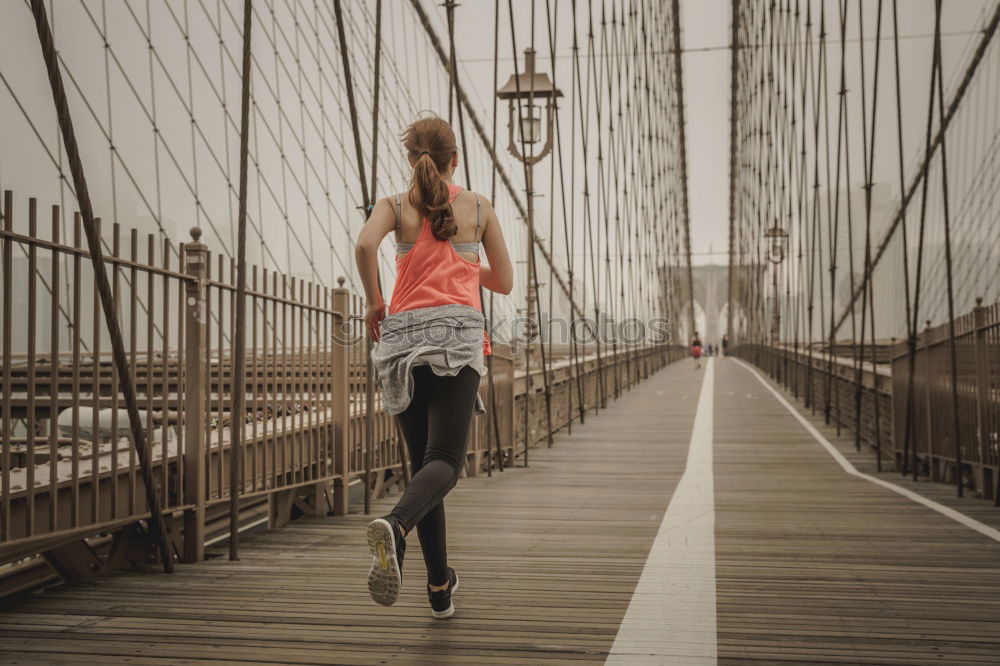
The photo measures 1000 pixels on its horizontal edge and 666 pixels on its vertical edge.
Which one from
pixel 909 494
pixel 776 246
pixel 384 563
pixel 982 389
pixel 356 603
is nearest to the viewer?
pixel 384 563

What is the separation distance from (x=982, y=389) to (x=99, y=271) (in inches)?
127

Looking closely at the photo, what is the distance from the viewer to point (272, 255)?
1188 cm

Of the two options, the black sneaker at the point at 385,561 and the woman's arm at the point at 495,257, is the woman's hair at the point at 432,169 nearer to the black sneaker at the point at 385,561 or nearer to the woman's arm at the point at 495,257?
the woman's arm at the point at 495,257

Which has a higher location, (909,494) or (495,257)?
(495,257)

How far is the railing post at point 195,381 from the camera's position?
2570 mm

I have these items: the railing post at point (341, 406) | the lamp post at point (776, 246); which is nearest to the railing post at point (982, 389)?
the railing post at point (341, 406)

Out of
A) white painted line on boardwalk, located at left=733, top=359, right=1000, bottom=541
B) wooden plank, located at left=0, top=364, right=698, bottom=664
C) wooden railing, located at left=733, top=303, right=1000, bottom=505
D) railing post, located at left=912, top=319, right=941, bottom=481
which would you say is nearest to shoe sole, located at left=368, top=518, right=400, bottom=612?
wooden plank, located at left=0, top=364, right=698, bottom=664

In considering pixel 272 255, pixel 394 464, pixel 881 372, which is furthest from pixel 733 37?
pixel 394 464

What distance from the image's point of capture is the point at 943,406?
440 cm

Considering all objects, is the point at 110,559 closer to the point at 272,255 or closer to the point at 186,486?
the point at 186,486

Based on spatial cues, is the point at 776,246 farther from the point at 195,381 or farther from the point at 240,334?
the point at 195,381

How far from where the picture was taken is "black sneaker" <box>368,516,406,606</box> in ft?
5.27

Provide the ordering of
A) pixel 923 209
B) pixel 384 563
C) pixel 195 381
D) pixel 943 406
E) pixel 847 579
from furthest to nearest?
pixel 943 406 < pixel 923 209 < pixel 195 381 < pixel 847 579 < pixel 384 563

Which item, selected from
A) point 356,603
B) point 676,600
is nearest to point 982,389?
point 676,600
